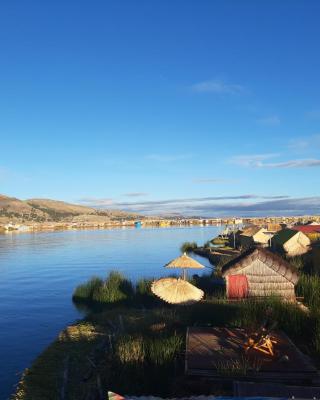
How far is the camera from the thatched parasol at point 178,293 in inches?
896

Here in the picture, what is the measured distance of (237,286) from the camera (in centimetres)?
2377

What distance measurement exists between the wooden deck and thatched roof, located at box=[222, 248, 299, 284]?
8037 millimetres

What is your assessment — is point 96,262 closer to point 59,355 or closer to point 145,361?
point 59,355

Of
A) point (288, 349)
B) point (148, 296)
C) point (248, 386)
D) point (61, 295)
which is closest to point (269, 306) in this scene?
point (288, 349)

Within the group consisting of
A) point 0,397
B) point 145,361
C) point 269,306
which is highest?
point 269,306

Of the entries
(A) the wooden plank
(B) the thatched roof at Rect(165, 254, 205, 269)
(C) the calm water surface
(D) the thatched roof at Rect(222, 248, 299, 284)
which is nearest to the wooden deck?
(A) the wooden plank

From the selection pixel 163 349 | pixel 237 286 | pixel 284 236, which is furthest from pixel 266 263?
pixel 284 236

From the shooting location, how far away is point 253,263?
2345 centimetres

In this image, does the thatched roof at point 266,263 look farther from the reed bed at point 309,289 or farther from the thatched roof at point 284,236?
the thatched roof at point 284,236

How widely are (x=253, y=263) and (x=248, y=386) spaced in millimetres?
12921

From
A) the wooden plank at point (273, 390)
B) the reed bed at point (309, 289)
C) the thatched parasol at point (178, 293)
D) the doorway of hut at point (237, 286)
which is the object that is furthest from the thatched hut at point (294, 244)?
the wooden plank at point (273, 390)

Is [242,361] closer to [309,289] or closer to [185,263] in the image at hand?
[309,289]

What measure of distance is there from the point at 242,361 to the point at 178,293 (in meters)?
10.4

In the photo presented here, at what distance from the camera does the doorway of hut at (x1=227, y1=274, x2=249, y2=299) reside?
23672 millimetres
